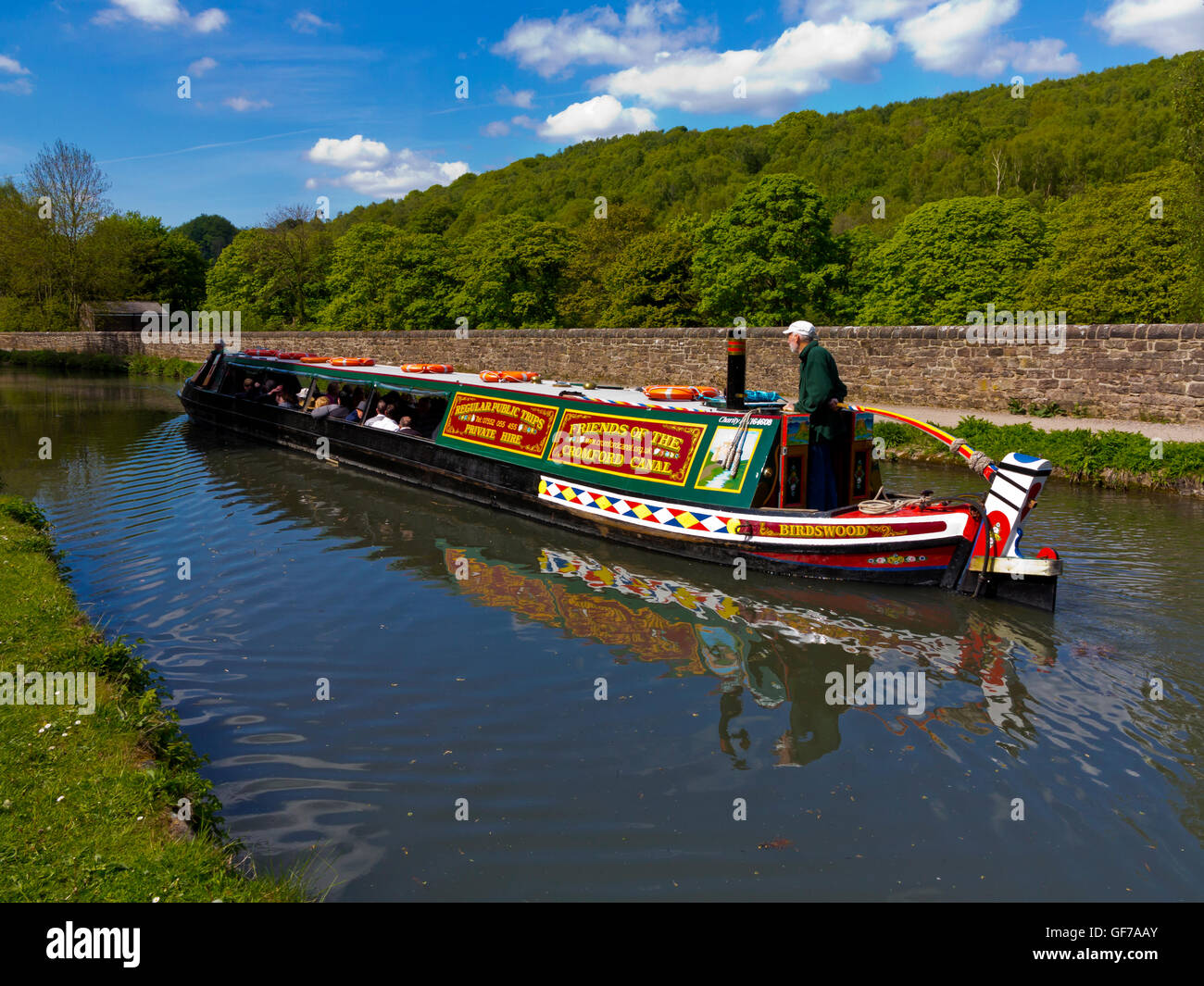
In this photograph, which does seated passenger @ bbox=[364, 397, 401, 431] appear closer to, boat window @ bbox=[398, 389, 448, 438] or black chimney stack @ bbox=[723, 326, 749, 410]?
boat window @ bbox=[398, 389, 448, 438]

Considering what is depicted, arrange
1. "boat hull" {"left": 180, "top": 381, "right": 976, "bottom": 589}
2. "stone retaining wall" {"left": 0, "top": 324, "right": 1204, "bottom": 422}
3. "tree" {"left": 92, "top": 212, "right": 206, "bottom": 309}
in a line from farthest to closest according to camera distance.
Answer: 1. "tree" {"left": 92, "top": 212, "right": 206, "bottom": 309}
2. "stone retaining wall" {"left": 0, "top": 324, "right": 1204, "bottom": 422}
3. "boat hull" {"left": 180, "top": 381, "right": 976, "bottom": 589}

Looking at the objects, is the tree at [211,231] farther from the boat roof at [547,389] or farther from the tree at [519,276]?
the boat roof at [547,389]

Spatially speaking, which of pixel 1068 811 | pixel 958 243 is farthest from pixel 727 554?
pixel 958 243

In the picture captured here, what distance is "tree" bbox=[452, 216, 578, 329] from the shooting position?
35.2 metres

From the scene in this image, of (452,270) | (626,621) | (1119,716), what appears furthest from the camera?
(452,270)

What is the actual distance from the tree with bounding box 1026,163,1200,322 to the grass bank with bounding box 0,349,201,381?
96.8ft

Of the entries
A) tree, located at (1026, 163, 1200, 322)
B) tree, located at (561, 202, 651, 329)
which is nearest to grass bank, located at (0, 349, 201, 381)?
tree, located at (561, 202, 651, 329)

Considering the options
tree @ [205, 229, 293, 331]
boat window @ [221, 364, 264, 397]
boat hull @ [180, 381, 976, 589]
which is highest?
tree @ [205, 229, 293, 331]

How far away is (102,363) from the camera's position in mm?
37656

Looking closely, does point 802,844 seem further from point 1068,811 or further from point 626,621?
point 626,621

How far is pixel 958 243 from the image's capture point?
30.2 metres

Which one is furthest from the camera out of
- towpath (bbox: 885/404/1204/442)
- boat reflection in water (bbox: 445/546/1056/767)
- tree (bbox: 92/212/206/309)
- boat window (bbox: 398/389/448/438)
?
tree (bbox: 92/212/206/309)

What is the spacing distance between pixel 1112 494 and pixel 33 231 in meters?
46.0

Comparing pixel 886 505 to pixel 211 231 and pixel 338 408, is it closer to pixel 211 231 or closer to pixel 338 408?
pixel 338 408
